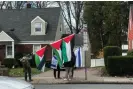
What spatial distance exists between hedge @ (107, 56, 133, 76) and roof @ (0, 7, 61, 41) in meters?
17.6

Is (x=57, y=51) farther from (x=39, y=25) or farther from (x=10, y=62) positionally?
(x=39, y=25)

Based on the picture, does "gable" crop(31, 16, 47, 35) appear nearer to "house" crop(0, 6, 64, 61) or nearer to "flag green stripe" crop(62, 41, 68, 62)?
"house" crop(0, 6, 64, 61)

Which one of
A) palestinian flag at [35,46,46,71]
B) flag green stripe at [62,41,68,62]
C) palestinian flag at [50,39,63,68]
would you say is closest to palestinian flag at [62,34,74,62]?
flag green stripe at [62,41,68,62]

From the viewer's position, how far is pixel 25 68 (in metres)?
20.7

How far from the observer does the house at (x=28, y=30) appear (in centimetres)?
4034

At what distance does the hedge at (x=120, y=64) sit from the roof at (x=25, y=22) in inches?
693

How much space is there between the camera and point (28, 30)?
137 ft

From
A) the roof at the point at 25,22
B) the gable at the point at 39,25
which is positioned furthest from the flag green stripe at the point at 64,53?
the gable at the point at 39,25

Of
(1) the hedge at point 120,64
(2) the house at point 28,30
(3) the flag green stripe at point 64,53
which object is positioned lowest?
(1) the hedge at point 120,64

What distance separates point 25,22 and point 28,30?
1.26m

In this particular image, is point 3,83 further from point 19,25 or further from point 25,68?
point 19,25

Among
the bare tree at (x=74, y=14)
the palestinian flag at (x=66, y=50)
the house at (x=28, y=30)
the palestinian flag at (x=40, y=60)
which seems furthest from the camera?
the bare tree at (x=74, y=14)

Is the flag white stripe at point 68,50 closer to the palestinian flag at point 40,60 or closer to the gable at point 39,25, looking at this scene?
the palestinian flag at point 40,60

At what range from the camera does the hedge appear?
23016 mm
